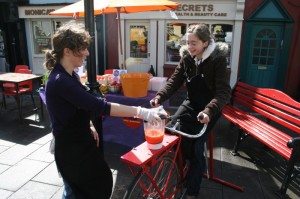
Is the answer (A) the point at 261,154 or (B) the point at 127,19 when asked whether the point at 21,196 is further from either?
(B) the point at 127,19

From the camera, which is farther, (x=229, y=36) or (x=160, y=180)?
(x=229, y=36)

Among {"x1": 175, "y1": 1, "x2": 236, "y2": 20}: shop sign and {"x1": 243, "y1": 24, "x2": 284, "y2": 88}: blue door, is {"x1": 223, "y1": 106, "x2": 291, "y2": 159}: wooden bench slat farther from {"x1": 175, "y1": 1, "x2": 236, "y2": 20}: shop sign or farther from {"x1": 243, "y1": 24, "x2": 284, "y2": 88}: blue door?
{"x1": 175, "y1": 1, "x2": 236, "y2": 20}: shop sign

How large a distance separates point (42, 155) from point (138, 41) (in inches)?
239

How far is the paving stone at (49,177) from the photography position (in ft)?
11.3

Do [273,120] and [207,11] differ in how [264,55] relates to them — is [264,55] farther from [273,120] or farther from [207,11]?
[273,120]

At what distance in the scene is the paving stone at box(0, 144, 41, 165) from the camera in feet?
13.2

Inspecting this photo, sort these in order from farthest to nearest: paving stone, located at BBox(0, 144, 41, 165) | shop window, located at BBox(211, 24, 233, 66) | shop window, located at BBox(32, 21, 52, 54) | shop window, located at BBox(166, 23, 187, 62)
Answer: shop window, located at BBox(32, 21, 52, 54) < shop window, located at BBox(166, 23, 187, 62) < shop window, located at BBox(211, 24, 233, 66) < paving stone, located at BBox(0, 144, 41, 165)

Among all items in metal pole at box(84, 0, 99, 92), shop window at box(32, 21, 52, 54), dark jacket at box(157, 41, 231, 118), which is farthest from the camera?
shop window at box(32, 21, 52, 54)

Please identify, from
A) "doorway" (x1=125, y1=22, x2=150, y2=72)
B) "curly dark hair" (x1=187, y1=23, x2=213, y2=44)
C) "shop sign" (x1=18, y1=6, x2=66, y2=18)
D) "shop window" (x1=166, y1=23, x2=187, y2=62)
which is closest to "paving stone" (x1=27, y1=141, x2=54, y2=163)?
"curly dark hair" (x1=187, y1=23, x2=213, y2=44)

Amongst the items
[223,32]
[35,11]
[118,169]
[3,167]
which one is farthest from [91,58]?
[35,11]

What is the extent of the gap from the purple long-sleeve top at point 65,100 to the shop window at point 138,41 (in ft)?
24.9

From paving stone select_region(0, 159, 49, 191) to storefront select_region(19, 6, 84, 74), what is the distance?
7.07 meters

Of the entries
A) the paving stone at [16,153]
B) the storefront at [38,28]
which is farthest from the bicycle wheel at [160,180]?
the storefront at [38,28]

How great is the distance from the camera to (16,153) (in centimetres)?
424
